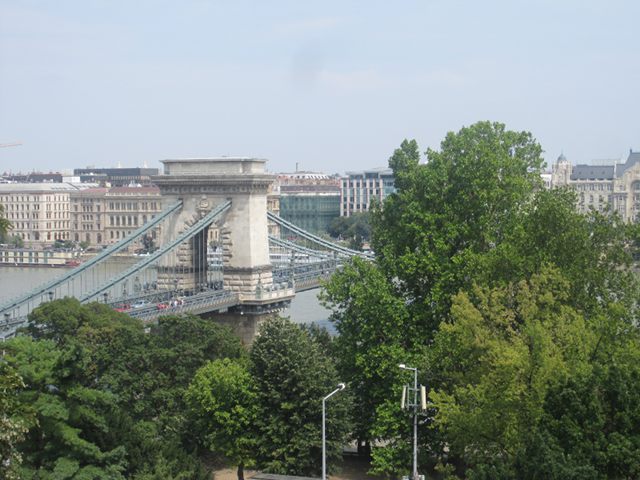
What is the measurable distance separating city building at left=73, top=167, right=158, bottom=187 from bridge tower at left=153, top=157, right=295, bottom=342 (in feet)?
322

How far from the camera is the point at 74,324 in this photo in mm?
36188

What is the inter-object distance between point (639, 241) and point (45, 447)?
1327 cm

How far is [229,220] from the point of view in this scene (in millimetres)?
52125

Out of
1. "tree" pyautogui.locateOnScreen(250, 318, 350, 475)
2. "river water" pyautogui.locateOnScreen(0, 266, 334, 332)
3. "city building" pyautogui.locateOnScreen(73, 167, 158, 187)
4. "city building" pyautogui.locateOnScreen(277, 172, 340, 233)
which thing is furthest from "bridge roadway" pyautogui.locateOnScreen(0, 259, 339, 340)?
"city building" pyautogui.locateOnScreen(73, 167, 158, 187)

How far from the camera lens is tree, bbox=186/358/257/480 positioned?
2736 centimetres

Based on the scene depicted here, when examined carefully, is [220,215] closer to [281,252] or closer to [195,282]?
[195,282]

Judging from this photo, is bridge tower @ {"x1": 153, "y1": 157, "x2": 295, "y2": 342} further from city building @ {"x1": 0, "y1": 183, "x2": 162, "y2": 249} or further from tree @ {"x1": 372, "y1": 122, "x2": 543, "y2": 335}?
city building @ {"x1": 0, "y1": 183, "x2": 162, "y2": 249}

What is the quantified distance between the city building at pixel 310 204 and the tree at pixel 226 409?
361ft

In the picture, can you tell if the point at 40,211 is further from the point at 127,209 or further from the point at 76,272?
the point at 76,272

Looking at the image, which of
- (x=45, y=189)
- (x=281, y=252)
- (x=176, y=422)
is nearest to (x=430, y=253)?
(x=176, y=422)

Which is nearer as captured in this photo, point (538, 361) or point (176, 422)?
point (538, 361)

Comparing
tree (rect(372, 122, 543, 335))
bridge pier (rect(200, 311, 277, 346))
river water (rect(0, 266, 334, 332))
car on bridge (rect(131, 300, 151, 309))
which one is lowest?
river water (rect(0, 266, 334, 332))

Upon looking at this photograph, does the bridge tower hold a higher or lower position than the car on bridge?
higher

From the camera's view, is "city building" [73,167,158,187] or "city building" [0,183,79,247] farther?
"city building" [73,167,158,187]
